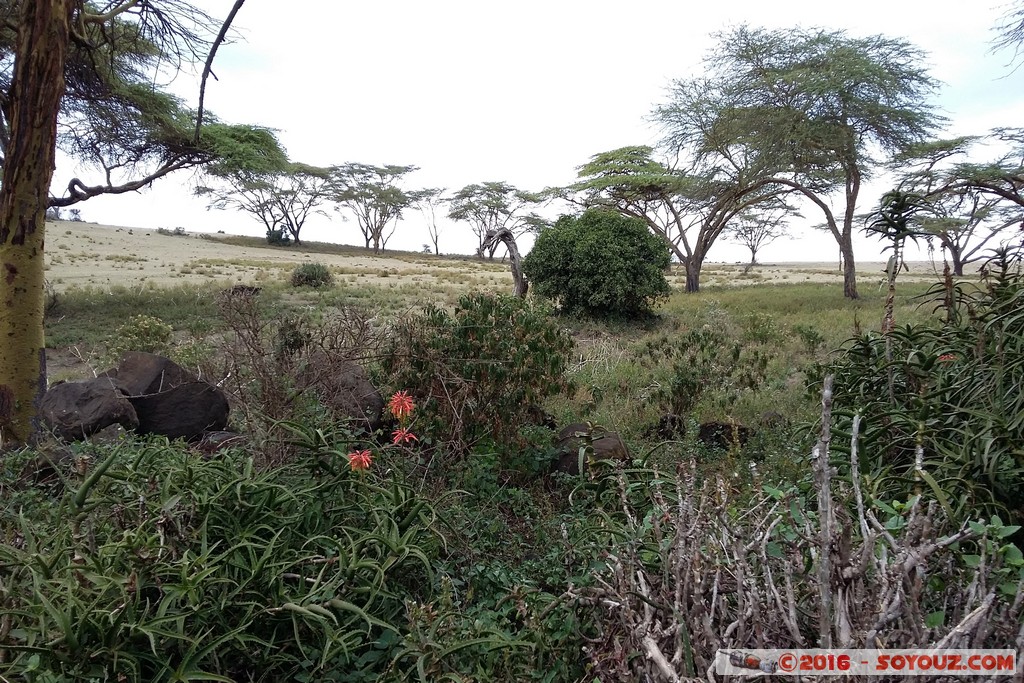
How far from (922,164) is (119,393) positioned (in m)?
25.6

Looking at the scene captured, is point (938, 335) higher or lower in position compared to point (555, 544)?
higher

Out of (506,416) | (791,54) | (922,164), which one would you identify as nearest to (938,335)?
(506,416)

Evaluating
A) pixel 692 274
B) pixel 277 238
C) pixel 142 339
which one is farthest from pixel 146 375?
pixel 277 238

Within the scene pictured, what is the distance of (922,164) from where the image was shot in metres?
22.5

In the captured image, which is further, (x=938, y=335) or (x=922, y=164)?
(x=922, y=164)

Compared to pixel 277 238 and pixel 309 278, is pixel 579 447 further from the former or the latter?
pixel 277 238

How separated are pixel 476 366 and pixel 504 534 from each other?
142 centimetres

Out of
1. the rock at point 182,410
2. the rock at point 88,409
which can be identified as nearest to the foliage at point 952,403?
the rock at point 182,410

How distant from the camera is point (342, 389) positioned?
3.98 metres

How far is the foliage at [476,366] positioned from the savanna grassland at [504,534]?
0.02 metres

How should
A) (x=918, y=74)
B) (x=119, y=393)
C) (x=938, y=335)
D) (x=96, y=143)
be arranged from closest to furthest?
(x=938, y=335)
(x=119, y=393)
(x=96, y=143)
(x=918, y=74)

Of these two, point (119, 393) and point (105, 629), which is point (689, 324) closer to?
point (119, 393)

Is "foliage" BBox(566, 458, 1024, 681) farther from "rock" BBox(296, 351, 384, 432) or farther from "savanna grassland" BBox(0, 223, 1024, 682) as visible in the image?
"rock" BBox(296, 351, 384, 432)

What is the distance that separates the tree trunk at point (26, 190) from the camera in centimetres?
505
